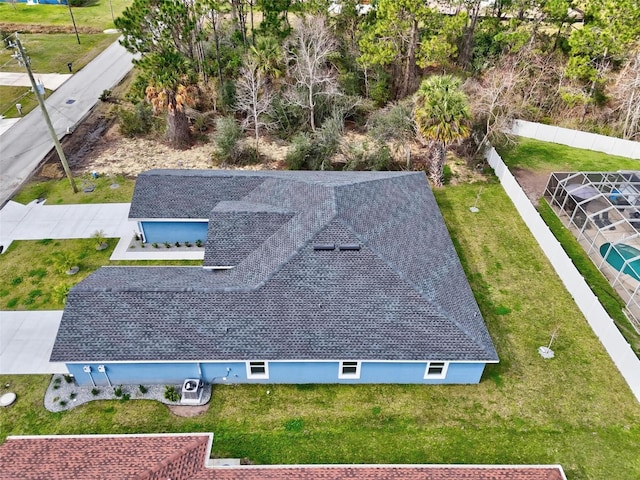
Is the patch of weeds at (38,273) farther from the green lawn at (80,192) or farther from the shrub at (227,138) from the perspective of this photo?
the shrub at (227,138)

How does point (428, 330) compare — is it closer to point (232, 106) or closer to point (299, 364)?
point (299, 364)

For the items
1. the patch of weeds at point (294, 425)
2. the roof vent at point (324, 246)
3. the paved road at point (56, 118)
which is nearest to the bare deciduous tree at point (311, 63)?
the roof vent at point (324, 246)

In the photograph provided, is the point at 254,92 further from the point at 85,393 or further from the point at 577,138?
the point at 577,138

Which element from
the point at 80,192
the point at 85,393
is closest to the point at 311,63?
the point at 80,192

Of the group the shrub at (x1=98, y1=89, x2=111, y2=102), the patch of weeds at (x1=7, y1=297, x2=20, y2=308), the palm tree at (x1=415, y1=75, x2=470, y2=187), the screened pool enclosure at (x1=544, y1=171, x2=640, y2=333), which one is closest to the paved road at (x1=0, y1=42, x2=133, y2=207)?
the shrub at (x1=98, y1=89, x2=111, y2=102)

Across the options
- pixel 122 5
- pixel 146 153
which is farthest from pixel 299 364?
pixel 122 5

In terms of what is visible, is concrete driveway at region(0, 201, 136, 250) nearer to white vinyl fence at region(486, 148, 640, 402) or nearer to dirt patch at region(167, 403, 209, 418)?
dirt patch at region(167, 403, 209, 418)
